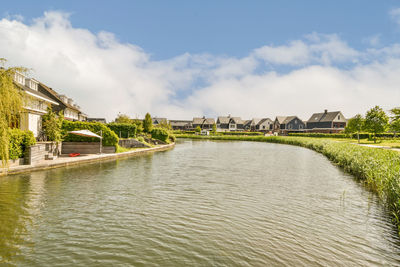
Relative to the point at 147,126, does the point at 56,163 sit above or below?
below

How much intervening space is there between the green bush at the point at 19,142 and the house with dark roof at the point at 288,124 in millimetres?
98634

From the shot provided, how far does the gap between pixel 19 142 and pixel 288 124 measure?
9960 cm

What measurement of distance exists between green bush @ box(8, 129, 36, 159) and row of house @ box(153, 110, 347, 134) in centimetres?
7330

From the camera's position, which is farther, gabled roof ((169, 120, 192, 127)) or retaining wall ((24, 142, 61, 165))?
gabled roof ((169, 120, 192, 127))

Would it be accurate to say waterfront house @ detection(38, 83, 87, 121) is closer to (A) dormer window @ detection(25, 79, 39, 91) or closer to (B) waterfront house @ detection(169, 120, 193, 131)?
(A) dormer window @ detection(25, 79, 39, 91)

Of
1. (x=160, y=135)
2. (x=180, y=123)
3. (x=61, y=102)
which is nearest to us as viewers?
(x=61, y=102)

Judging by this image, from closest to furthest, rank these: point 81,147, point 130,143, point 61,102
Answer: point 81,147 < point 130,143 < point 61,102

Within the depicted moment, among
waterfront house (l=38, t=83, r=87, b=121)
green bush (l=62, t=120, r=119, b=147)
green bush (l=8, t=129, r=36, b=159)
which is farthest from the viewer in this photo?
waterfront house (l=38, t=83, r=87, b=121)

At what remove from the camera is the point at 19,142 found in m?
15.9

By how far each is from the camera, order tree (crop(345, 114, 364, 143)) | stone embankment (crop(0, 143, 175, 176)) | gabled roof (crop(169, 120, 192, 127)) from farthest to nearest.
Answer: gabled roof (crop(169, 120, 192, 127)) → tree (crop(345, 114, 364, 143)) → stone embankment (crop(0, 143, 175, 176))

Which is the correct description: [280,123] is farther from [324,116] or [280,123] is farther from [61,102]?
[61,102]

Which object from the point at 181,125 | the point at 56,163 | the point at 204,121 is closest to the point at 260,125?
the point at 204,121

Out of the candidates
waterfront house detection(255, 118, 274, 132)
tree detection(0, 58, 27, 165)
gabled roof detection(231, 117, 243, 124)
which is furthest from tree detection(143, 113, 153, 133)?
gabled roof detection(231, 117, 243, 124)

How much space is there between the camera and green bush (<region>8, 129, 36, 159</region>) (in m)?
15.2
